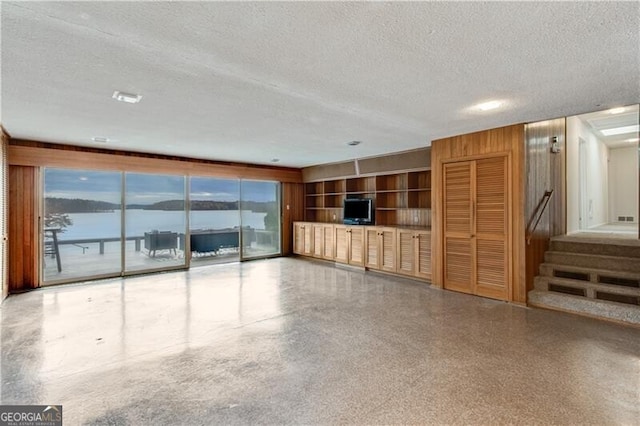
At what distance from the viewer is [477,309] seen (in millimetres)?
4180

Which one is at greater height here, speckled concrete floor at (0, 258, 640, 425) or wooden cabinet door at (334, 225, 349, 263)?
wooden cabinet door at (334, 225, 349, 263)

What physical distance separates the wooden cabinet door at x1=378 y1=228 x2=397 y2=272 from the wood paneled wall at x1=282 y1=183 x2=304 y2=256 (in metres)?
3.24

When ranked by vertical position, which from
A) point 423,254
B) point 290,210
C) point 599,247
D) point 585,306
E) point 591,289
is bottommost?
point 585,306

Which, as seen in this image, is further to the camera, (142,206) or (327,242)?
(327,242)

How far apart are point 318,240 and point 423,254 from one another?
3120 millimetres

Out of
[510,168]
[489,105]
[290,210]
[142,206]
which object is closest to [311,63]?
[489,105]

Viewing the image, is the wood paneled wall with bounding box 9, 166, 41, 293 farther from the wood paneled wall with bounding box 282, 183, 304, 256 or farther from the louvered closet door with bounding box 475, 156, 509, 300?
the louvered closet door with bounding box 475, 156, 509, 300

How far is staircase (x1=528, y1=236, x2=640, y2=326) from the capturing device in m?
3.86

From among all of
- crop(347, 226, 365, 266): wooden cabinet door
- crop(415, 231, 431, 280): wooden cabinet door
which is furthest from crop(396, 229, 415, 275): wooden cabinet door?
crop(347, 226, 365, 266): wooden cabinet door

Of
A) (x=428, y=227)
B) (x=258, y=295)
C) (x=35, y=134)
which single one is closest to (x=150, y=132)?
(x=35, y=134)

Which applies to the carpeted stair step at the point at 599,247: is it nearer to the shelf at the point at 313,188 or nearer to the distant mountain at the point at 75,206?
the shelf at the point at 313,188

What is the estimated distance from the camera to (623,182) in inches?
349

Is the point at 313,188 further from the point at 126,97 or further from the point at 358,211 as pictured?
the point at 126,97

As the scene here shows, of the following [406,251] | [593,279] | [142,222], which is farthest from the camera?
[142,222]
